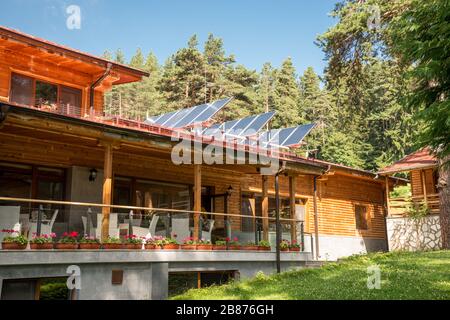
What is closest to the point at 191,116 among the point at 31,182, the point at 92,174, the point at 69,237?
the point at 92,174

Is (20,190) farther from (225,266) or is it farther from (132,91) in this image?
(132,91)

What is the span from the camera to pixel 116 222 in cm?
1188

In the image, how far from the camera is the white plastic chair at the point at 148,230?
12109 millimetres

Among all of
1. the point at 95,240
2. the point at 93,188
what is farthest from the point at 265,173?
the point at 95,240

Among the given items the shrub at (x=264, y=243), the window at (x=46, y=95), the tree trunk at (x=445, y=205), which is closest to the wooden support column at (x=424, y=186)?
the tree trunk at (x=445, y=205)

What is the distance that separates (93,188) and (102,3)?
2249cm

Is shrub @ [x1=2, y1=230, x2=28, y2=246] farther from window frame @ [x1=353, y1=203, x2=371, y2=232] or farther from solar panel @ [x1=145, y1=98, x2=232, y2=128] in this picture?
window frame @ [x1=353, y1=203, x2=371, y2=232]

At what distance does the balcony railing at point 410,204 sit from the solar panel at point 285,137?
6701mm

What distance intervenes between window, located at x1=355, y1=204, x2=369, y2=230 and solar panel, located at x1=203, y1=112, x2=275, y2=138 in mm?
7539

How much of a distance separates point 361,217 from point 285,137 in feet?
24.3

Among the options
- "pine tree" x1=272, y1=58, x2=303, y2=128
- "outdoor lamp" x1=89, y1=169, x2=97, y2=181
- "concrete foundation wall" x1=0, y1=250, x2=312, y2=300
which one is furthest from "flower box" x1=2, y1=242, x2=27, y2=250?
"pine tree" x1=272, y1=58, x2=303, y2=128

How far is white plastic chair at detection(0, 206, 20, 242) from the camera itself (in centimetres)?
1007

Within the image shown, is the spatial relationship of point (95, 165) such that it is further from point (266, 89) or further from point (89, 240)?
point (266, 89)

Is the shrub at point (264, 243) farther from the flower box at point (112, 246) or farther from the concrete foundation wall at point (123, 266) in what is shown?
the flower box at point (112, 246)
